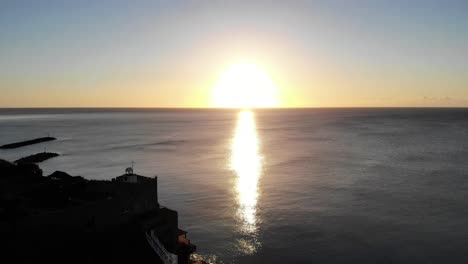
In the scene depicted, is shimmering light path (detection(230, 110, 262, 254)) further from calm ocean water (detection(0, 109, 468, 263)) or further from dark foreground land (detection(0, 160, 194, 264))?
dark foreground land (detection(0, 160, 194, 264))

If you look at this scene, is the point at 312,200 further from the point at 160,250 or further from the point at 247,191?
the point at 160,250

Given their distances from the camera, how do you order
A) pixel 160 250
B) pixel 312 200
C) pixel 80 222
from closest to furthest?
pixel 80 222
pixel 160 250
pixel 312 200

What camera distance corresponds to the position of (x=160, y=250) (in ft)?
78.2

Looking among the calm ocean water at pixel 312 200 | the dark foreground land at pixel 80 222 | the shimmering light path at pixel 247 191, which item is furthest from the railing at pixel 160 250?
the shimmering light path at pixel 247 191

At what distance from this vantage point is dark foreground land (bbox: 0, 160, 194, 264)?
63.3ft

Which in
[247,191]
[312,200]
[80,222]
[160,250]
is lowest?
[247,191]

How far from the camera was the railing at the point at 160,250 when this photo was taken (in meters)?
23.0

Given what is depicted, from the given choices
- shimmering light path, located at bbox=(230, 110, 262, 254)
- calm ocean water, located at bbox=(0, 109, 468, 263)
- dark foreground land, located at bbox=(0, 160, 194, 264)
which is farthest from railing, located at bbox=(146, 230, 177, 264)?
shimmering light path, located at bbox=(230, 110, 262, 254)

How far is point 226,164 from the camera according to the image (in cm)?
8512

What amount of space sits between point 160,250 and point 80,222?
5532 millimetres

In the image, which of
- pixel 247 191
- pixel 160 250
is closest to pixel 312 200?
pixel 247 191

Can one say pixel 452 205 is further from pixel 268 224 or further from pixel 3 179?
pixel 3 179

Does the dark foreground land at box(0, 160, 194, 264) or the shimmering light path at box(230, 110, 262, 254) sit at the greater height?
the dark foreground land at box(0, 160, 194, 264)

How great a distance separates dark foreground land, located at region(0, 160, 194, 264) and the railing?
31 cm
